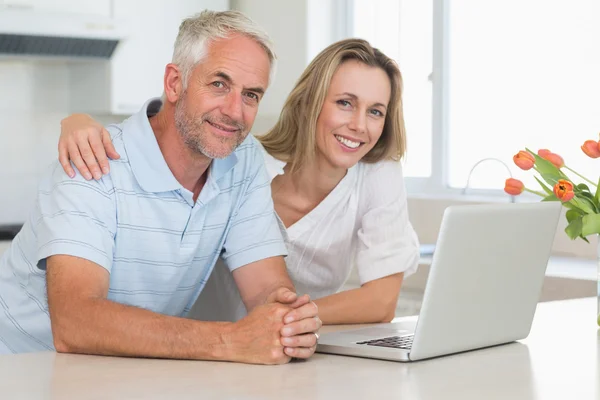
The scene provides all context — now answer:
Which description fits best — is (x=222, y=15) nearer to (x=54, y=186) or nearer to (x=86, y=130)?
(x=86, y=130)

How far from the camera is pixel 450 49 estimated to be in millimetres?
4141

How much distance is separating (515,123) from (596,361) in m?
2.34

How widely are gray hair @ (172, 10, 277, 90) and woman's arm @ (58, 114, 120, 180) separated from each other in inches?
Result: 8.2

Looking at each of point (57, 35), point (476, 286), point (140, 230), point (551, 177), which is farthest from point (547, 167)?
point (57, 35)

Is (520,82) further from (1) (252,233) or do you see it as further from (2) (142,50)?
(1) (252,233)

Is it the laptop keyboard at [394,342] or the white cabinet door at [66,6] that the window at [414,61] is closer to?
the white cabinet door at [66,6]

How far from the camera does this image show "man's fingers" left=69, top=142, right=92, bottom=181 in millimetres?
1785

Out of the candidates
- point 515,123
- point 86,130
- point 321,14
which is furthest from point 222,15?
point 321,14

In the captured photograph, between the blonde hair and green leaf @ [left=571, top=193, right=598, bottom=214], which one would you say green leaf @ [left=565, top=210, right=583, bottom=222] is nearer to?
green leaf @ [left=571, top=193, right=598, bottom=214]

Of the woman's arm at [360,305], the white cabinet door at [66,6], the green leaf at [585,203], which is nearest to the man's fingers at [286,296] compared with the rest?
the woman's arm at [360,305]

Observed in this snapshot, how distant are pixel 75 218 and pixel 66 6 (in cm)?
269

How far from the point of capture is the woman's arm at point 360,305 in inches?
82.7

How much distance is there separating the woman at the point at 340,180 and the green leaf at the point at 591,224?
56cm

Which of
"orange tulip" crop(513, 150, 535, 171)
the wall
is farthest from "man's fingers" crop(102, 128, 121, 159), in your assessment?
the wall
